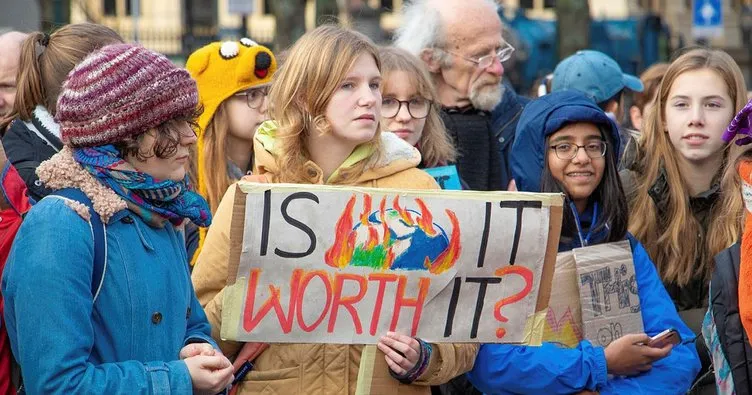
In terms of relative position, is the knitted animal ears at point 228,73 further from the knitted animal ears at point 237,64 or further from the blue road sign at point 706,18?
the blue road sign at point 706,18

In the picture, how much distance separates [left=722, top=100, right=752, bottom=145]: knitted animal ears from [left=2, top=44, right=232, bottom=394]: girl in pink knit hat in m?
1.82

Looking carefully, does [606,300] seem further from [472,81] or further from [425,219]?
[472,81]

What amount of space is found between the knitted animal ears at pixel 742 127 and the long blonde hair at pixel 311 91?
45.9 inches

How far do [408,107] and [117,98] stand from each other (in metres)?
2.39

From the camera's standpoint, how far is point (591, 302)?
15.7 feet

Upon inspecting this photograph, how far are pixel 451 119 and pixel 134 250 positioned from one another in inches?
134

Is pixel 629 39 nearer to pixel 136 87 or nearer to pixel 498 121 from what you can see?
pixel 498 121

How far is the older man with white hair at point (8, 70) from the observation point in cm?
566

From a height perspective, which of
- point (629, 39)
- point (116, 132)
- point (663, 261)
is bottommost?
point (629, 39)

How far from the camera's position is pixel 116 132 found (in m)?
3.60

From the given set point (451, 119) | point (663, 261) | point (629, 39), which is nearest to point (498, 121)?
point (451, 119)

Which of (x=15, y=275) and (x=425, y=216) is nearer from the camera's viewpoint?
(x=15, y=275)

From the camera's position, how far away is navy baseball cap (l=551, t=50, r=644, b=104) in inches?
298

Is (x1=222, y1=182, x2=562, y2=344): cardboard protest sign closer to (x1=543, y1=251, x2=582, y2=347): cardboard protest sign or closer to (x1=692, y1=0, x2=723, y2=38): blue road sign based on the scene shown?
(x1=543, y1=251, x2=582, y2=347): cardboard protest sign
